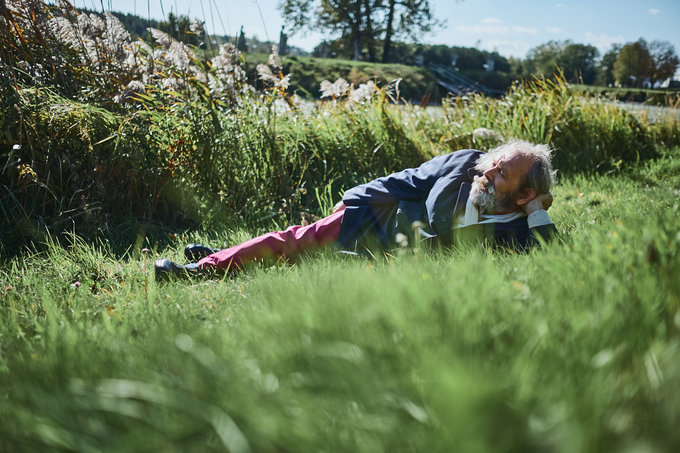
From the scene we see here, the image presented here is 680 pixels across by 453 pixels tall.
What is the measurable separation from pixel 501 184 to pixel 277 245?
5.27ft

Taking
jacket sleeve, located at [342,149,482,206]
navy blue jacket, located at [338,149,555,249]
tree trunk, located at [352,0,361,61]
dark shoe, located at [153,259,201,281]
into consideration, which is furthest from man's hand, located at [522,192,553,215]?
tree trunk, located at [352,0,361,61]

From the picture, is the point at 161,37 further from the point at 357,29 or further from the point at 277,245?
the point at 357,29

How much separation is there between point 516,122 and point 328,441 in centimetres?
581

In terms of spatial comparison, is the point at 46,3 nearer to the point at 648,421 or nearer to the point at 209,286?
the point at 209,286

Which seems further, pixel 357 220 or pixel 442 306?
pixel 357 220

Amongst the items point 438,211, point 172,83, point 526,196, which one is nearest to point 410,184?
point 438,211

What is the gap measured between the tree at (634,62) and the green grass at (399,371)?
59.4 meters

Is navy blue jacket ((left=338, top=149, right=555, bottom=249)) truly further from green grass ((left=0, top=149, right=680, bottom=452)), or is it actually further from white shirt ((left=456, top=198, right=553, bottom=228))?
green grass ((left=0, top=149, right=680, bottom=452))

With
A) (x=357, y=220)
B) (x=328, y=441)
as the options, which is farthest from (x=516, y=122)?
(x=328, y=441)

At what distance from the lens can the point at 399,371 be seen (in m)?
1.06

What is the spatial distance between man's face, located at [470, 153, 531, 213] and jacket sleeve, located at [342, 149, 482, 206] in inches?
12.4

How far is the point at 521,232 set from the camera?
293 cm

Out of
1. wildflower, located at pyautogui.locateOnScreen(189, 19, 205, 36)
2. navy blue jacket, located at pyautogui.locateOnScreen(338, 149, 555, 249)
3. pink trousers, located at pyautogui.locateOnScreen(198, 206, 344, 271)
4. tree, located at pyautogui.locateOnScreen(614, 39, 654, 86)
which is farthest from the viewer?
tree, located at pyautogui.locateOnScreen(614, 39, 654, 86)

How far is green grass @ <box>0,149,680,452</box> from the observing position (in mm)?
886
